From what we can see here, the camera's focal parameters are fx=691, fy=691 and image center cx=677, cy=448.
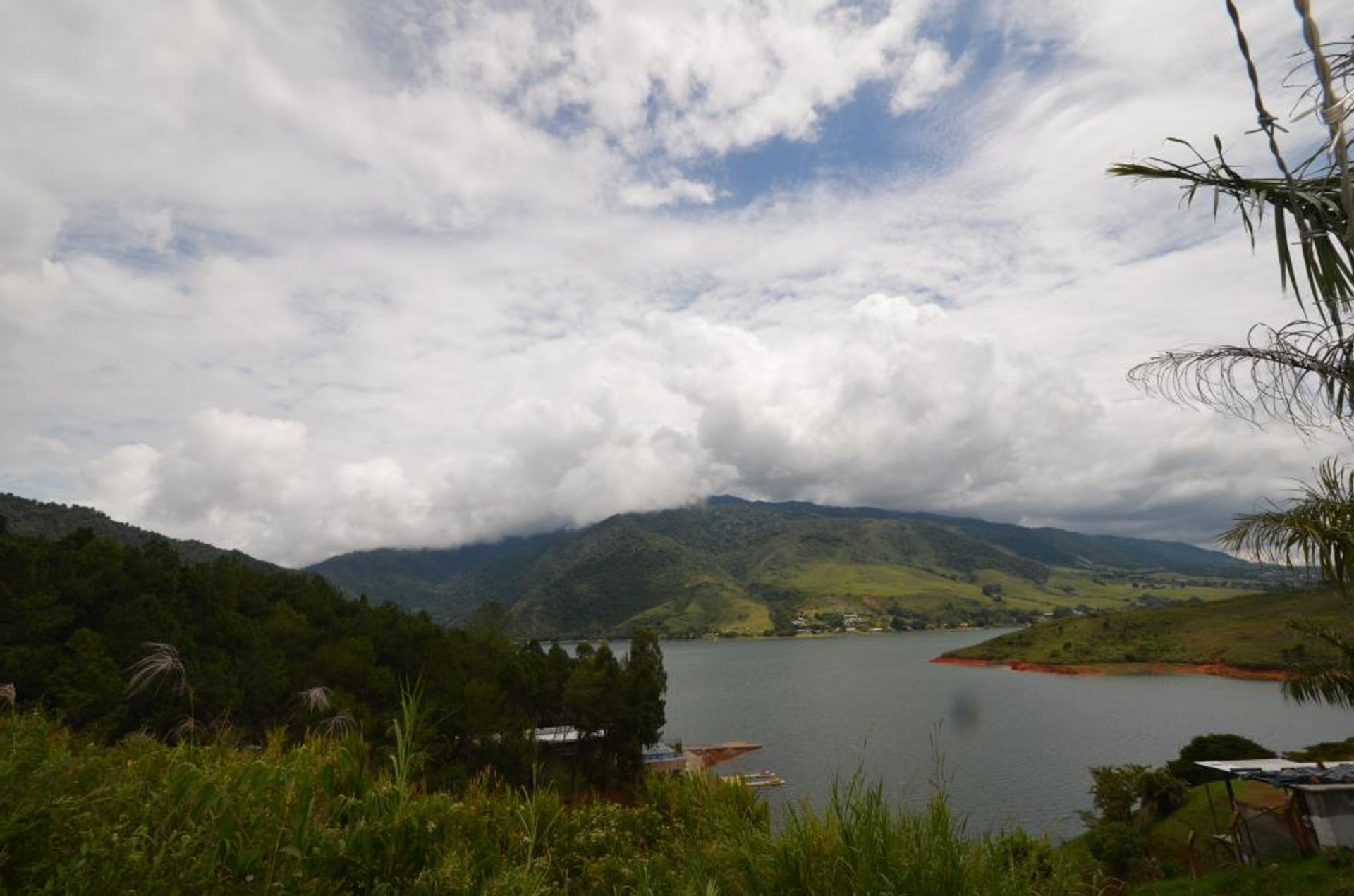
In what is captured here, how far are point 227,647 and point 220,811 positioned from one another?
3844 cm

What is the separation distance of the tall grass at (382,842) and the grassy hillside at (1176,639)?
116932mm

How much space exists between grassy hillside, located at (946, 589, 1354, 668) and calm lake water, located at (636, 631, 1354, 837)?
34.0ft

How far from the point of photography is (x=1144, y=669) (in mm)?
110688

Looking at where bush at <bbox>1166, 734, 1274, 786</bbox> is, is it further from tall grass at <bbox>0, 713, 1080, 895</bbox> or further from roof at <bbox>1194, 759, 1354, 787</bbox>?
tall grass at <bbox>0, 713, 1080, 895</bbox>

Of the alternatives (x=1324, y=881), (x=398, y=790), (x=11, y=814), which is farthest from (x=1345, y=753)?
(x=11, y=814)

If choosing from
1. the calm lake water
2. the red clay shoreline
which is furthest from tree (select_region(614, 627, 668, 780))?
the red clay shoreline

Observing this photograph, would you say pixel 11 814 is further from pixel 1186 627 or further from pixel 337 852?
pixel 1186 627

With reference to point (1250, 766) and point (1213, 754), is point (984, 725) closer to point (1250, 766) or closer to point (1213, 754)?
point (1213, 754)

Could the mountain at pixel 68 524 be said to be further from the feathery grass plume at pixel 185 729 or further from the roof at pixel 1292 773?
the roof at pixel 1292 773

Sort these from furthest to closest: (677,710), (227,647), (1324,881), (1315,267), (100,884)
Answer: (677,710) → (227,647) → (1324,881) → (1315,267) → (100,884)

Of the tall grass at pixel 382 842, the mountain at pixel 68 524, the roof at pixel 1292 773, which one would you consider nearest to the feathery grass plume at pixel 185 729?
the tall grass at pixel 382 842

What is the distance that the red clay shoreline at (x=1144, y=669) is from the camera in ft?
319

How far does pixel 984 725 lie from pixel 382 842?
7647cm

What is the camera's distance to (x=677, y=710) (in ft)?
306
